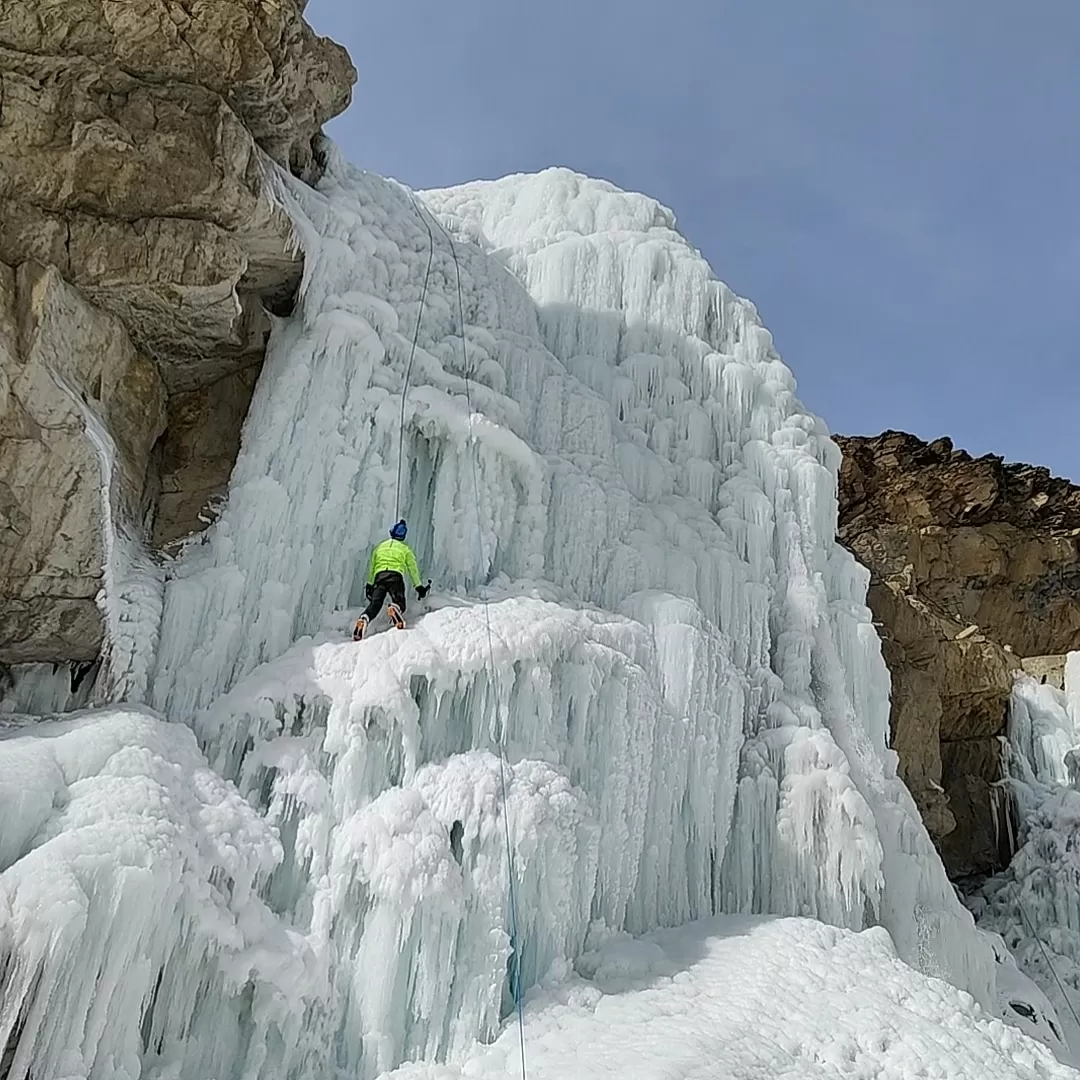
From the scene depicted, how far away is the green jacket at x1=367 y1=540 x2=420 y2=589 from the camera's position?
6867 mm

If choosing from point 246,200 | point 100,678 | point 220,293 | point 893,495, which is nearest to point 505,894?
point 100,678

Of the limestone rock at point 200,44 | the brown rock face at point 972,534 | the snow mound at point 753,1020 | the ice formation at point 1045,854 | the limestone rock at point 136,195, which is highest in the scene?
the brown rock face at point 972,534

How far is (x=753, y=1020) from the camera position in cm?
543

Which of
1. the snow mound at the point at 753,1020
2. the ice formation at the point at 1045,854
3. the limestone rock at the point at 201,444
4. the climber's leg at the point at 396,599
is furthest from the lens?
the ice formation at the point at 1045,854

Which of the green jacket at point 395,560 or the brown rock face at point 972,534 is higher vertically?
the brown rock face at point 972,534

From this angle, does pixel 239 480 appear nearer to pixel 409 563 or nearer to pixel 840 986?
pixel 409 563

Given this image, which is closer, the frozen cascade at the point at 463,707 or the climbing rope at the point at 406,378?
the frozen cascade at the point at 463,707

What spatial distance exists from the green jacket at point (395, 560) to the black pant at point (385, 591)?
0.04 m

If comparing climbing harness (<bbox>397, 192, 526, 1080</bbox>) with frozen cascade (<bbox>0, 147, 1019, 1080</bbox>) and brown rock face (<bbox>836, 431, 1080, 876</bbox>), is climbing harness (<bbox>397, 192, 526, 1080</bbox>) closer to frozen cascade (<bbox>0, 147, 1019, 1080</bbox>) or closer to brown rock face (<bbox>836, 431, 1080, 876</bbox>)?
frozen cascade (<bbox>0, 147, 1019, 1080</bbox>)

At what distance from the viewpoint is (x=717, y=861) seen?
7273 mm

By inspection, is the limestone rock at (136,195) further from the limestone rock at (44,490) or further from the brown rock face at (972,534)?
the brown rock face at (972,534)

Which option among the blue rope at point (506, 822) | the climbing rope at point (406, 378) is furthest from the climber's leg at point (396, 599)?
the climbing rope at point (406, 378)

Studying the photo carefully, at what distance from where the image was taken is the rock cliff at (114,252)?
6297 mm

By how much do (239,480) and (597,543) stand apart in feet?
9.74
